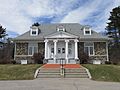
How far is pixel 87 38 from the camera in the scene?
3161 centimetres

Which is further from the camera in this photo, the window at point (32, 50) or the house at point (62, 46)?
the window at point (32, 50)

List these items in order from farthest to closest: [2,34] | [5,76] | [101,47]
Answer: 1. [2,34]
2. [101,47]
3. [5,76]

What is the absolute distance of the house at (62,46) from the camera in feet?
99.4

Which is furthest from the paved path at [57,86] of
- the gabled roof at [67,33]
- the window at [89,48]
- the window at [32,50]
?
the window at [32,50]

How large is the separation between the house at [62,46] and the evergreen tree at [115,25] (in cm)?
2109

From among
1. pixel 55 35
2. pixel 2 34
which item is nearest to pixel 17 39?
pixel 55 35

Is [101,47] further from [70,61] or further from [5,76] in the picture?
[5,76]

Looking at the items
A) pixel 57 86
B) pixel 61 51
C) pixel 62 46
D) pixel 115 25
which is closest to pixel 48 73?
pixel 57 86

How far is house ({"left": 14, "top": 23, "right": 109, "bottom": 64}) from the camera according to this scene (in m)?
30.3

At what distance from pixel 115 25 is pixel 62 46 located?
2568 cm

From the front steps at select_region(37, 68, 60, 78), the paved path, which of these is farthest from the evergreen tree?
the paved path

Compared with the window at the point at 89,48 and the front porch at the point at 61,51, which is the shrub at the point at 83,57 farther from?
the window at the point at 89,48

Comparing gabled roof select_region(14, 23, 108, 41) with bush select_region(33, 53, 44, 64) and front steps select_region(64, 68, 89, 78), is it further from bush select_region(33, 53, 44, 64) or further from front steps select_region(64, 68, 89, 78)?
front steps select_region(64, 68, 89, 78)

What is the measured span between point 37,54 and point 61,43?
4184mm
